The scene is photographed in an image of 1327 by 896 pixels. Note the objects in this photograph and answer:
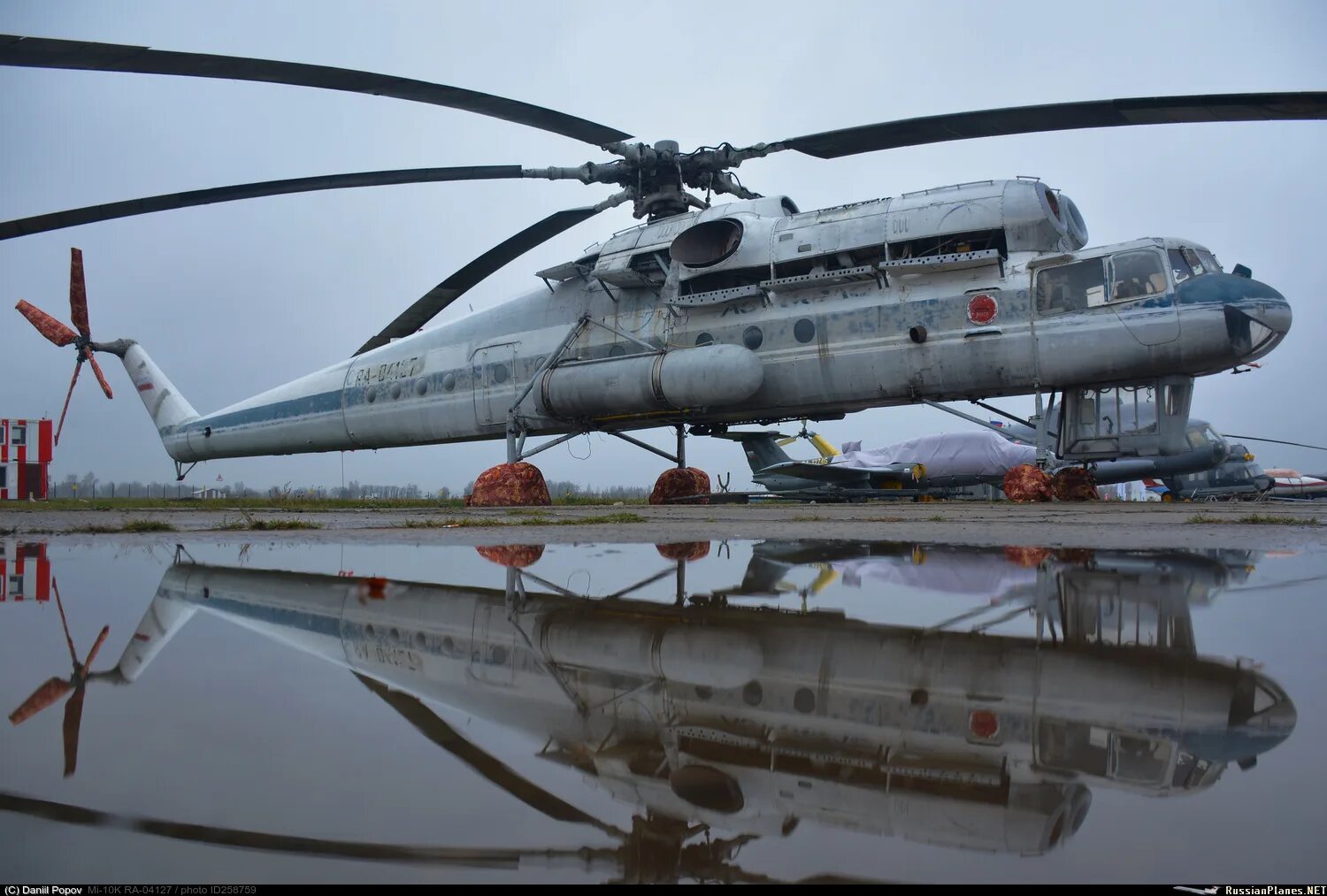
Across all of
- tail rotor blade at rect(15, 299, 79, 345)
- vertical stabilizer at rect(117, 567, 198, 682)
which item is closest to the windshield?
vertical stabilizer at rect(117, 567, 198, 682)

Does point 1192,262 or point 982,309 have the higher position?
point 1192,262

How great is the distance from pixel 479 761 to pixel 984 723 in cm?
56

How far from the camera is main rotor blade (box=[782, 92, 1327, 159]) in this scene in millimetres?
6031

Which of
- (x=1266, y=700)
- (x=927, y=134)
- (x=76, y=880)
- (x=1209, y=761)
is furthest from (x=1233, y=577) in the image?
(x=927, y=134)

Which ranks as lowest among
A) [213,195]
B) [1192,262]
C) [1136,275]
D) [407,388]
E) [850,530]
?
[850,530]

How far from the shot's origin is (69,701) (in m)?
1.00

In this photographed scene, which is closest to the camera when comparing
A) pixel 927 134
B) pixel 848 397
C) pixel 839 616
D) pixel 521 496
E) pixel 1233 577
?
pixel 839 616

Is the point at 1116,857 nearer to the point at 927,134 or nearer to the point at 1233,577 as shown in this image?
the point at 1233,577

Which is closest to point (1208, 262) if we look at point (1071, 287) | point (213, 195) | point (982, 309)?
point (1071, 287)

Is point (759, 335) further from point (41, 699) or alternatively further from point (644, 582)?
point (41, 699)

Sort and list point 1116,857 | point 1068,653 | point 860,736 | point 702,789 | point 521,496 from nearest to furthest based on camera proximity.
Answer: point 1116,857 → point 702,789 → point 860,736 → point 1068,653 → point 521,496

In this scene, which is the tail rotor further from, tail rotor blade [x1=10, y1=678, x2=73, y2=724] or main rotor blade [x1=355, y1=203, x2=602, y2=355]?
tail rotor blade [x1=10, y1=678, x2=73, y2=724]

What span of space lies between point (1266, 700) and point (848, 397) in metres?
7.97

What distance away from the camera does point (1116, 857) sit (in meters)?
0.58
